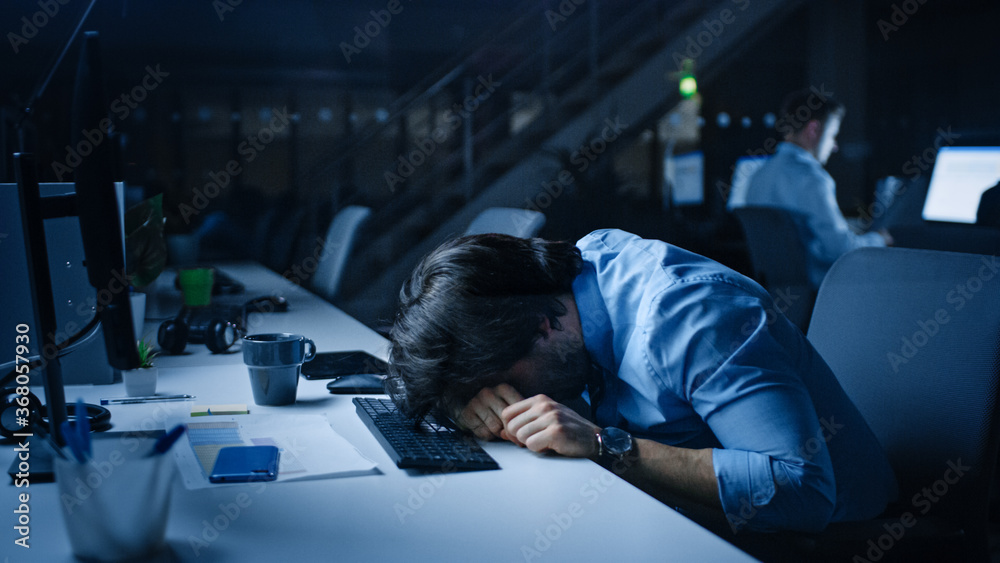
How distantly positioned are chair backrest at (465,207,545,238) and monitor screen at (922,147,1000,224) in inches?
90.3

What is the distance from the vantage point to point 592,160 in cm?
485

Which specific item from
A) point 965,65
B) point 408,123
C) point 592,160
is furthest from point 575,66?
point 965,65

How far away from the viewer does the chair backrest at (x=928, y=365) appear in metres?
0.98

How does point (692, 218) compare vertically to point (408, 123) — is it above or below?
below

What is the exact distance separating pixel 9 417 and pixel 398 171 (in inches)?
165

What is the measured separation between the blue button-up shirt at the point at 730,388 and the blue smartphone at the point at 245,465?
427 mm

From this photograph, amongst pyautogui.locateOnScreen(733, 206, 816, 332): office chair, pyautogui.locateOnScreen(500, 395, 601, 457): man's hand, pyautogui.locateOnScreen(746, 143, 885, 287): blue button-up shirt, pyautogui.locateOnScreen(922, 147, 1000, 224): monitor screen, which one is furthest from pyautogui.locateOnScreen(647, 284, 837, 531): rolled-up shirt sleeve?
pyautogui.locateOnScreen(922, 147, 1000, 224): monitor screen

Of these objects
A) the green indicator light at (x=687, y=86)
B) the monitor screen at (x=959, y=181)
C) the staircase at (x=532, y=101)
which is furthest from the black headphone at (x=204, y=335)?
the green indicator light at (x=687, y=86)

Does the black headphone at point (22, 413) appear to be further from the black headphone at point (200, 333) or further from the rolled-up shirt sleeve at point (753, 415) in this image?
the rolled-up shirt sleeve at point (753, 415)

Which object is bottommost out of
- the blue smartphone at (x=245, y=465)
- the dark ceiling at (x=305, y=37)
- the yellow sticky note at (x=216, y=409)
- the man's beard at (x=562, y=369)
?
the yellow sticky note at (x=216, y=409)

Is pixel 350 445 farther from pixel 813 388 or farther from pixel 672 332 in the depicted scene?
pixel 813 388

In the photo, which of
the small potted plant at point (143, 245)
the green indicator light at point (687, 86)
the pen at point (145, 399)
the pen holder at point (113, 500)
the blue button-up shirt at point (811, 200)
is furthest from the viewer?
the green indicator light at point (687, 86)

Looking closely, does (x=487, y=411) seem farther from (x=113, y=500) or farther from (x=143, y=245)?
(x=143, y=245)

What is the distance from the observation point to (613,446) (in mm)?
926
